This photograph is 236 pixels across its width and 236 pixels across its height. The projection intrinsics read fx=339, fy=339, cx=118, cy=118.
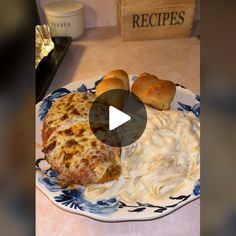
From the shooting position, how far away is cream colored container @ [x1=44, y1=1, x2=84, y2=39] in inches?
31.2

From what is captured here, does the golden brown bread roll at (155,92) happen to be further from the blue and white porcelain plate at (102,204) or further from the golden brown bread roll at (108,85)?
the blue and white porcelain plate at (102,204)

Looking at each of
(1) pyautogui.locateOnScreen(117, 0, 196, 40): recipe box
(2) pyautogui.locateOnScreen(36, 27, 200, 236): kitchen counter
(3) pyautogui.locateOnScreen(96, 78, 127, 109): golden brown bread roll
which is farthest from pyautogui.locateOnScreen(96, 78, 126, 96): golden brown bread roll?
(1) pyautogui.locateOnScreen(117, 0, 196, 40): recipe box

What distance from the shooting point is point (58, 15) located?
0.79m

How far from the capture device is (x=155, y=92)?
518mm

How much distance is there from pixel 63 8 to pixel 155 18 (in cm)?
22

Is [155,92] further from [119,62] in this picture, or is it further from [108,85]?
[119,62]

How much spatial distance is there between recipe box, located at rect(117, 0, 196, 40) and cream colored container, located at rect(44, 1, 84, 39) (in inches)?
4.2
